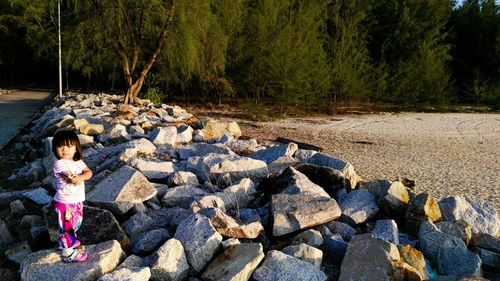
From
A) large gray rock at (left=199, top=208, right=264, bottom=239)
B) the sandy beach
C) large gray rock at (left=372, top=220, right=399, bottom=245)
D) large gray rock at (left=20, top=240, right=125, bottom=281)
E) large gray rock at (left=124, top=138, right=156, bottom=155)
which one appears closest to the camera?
large gray rock at (left=20, top=240, right=125, bottom=281)

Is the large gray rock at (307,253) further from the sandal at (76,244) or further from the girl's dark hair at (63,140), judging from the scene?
the girl's dark hair at (63,140)

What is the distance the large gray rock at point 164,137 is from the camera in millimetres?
6098

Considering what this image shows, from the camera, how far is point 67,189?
104 inches

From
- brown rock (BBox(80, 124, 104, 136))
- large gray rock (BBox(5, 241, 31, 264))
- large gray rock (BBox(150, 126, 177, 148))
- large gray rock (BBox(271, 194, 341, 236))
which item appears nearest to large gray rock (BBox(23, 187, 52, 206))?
large gray rock (BBox(5, 241, 31, 264))

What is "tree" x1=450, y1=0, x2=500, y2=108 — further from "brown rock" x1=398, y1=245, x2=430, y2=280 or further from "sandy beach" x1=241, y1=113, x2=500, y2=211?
"brown rock" x1=398, y1=245, x2=430, y2=280

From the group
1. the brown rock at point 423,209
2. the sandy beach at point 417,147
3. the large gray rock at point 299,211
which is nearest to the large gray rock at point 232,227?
the large gray rock at point 299,211

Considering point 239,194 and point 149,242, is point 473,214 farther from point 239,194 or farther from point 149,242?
point 149,242

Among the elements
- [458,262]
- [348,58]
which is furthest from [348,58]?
[458,262]

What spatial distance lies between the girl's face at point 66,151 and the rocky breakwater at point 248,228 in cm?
64

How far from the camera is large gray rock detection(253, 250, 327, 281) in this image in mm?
2514

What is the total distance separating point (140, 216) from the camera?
10.8 ft

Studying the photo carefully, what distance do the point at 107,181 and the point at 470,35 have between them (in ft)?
107

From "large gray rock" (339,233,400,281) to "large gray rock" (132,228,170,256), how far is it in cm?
149

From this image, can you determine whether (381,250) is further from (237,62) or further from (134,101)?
(237,62)
